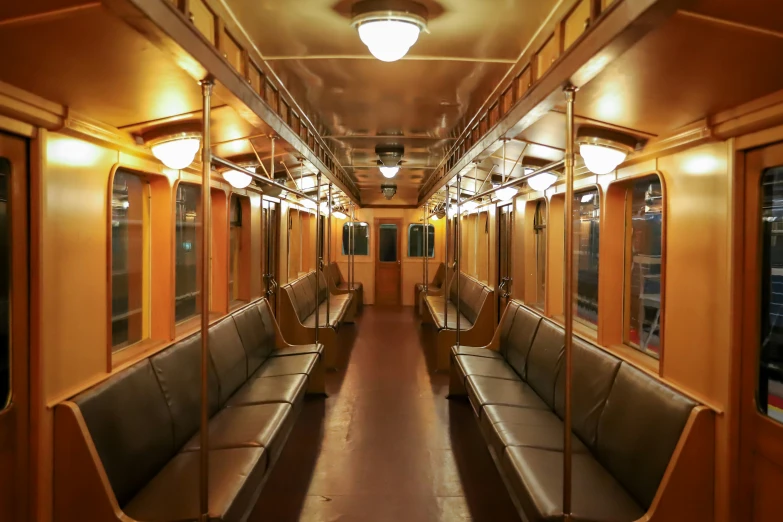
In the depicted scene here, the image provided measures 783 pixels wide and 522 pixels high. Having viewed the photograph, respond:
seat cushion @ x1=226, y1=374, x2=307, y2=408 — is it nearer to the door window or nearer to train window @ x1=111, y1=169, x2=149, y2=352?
train window @ x1=111, y1=169, x2=149, y2=352

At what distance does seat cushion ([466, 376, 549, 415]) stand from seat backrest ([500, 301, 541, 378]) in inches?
11.9

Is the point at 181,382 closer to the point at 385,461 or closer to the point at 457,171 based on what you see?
the point at 385,461

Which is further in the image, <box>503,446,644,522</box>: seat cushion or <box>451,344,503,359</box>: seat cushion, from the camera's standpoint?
<box>451,344,503,359</box>: seat cushion

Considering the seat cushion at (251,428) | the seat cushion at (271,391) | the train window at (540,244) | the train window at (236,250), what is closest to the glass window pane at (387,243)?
the train window at (236,250)

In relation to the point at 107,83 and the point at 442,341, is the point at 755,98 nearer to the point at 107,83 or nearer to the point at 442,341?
the point at 107,83

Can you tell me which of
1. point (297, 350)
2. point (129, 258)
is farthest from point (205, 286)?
point (297, 350)

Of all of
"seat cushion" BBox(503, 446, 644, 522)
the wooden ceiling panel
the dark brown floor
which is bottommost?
the dark brown floor

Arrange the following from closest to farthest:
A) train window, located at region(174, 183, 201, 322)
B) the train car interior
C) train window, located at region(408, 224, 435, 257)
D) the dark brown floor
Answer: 1. the train car interior
2. the dark brown floor
3. train window, located at region(174, 183, 201, 322)
4. train window, located at region(408, 224, 435, 257)

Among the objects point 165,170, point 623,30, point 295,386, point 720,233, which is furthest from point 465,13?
point 295,386

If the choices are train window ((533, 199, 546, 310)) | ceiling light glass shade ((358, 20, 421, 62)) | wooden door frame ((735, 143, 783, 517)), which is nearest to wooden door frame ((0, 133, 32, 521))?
ceiling light glass shade ((358, 20, 421, 62))

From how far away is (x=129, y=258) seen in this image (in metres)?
3.30

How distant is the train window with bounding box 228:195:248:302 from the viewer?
17.6 feet

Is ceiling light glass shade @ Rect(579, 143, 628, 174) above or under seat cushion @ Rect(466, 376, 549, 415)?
above

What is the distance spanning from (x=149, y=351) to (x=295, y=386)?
125cm
